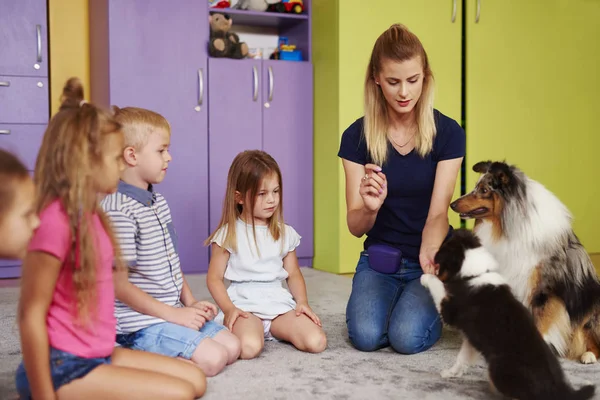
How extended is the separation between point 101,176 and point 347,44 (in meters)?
2.61

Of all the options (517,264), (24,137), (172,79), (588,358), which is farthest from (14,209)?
(24,137)

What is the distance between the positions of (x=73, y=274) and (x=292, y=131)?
2749 mm

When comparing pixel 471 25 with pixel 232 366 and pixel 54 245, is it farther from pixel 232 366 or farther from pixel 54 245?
pixel 54 245

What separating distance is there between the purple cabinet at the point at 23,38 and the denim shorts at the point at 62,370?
108 inches

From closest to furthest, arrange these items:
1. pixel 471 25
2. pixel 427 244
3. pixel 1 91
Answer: pixel 427 244 < pixel 1 91 < pixel 471 25

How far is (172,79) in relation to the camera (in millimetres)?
3793

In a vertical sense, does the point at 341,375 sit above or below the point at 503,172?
below

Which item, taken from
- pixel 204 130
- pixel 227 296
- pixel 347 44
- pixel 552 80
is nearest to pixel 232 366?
pixel 227 296

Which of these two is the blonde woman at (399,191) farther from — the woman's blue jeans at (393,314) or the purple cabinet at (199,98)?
the purple cabinet at (199,98)

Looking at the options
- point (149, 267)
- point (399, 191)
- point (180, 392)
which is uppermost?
point (399, 191)

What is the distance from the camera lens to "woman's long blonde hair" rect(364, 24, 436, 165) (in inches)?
88.4

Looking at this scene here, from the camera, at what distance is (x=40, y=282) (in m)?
1.36

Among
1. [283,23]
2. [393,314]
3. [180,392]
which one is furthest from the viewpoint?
[283,23]

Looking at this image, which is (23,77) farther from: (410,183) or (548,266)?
(548,266)
